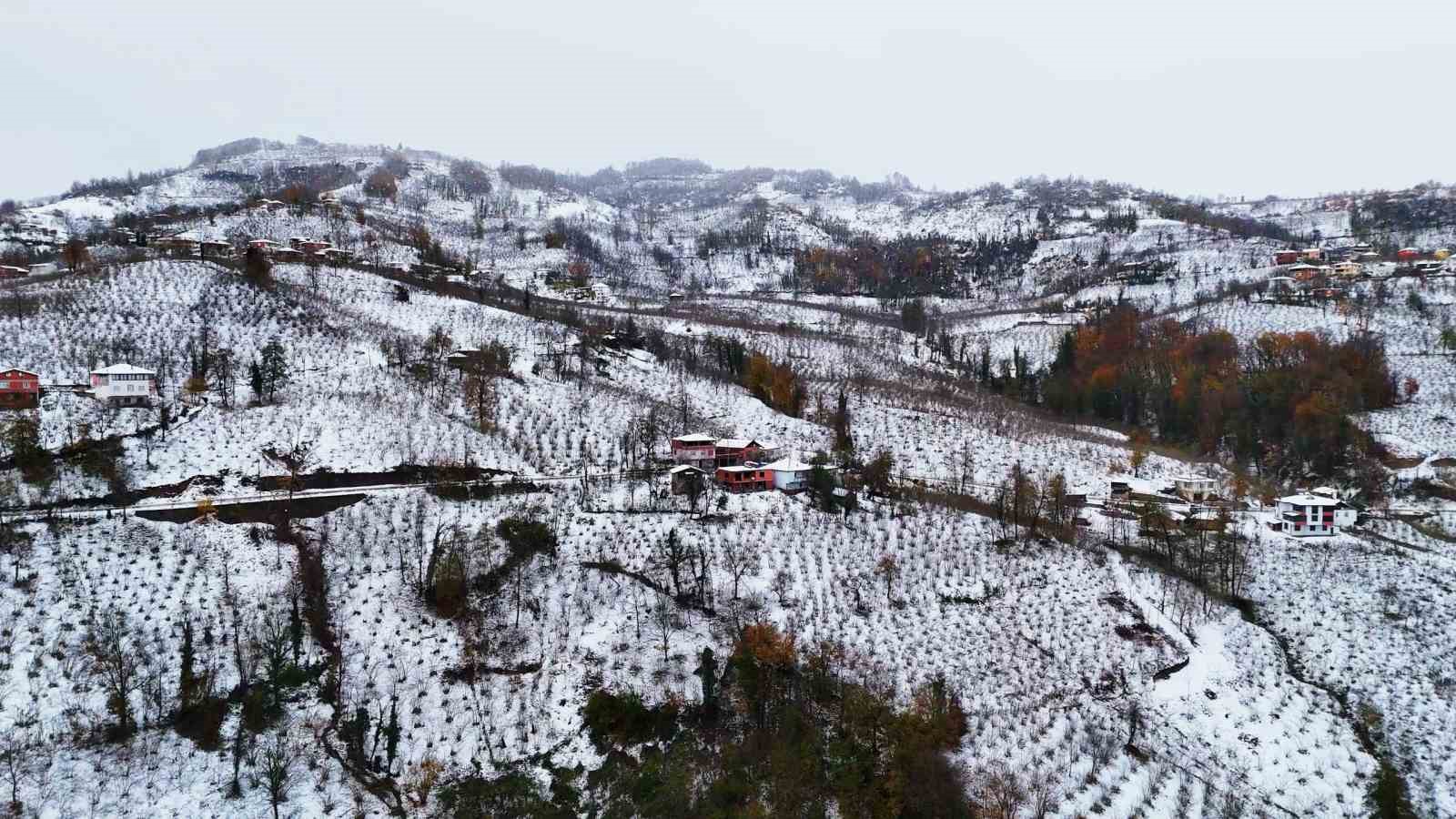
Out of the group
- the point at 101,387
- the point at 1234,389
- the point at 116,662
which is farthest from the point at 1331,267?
the point at 101,387

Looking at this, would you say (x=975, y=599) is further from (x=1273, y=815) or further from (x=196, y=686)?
(x=196, y=686)

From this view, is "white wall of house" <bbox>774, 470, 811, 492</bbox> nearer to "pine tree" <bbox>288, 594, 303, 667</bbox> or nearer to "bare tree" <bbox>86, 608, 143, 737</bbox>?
"pine tree" <bbox>288, 594, 303, 667</bbox>

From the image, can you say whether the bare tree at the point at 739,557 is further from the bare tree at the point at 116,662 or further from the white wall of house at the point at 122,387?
the white wall of house at the point at 122,387

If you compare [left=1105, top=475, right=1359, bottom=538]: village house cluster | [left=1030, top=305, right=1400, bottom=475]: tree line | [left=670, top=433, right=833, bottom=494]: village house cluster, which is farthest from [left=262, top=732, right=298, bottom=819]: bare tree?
[left=1030, top=305, right=1400, bottom=475]: tree line

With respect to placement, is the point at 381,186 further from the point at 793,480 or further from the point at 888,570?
the point at 888,570

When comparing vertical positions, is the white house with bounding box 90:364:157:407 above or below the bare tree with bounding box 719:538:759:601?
above
